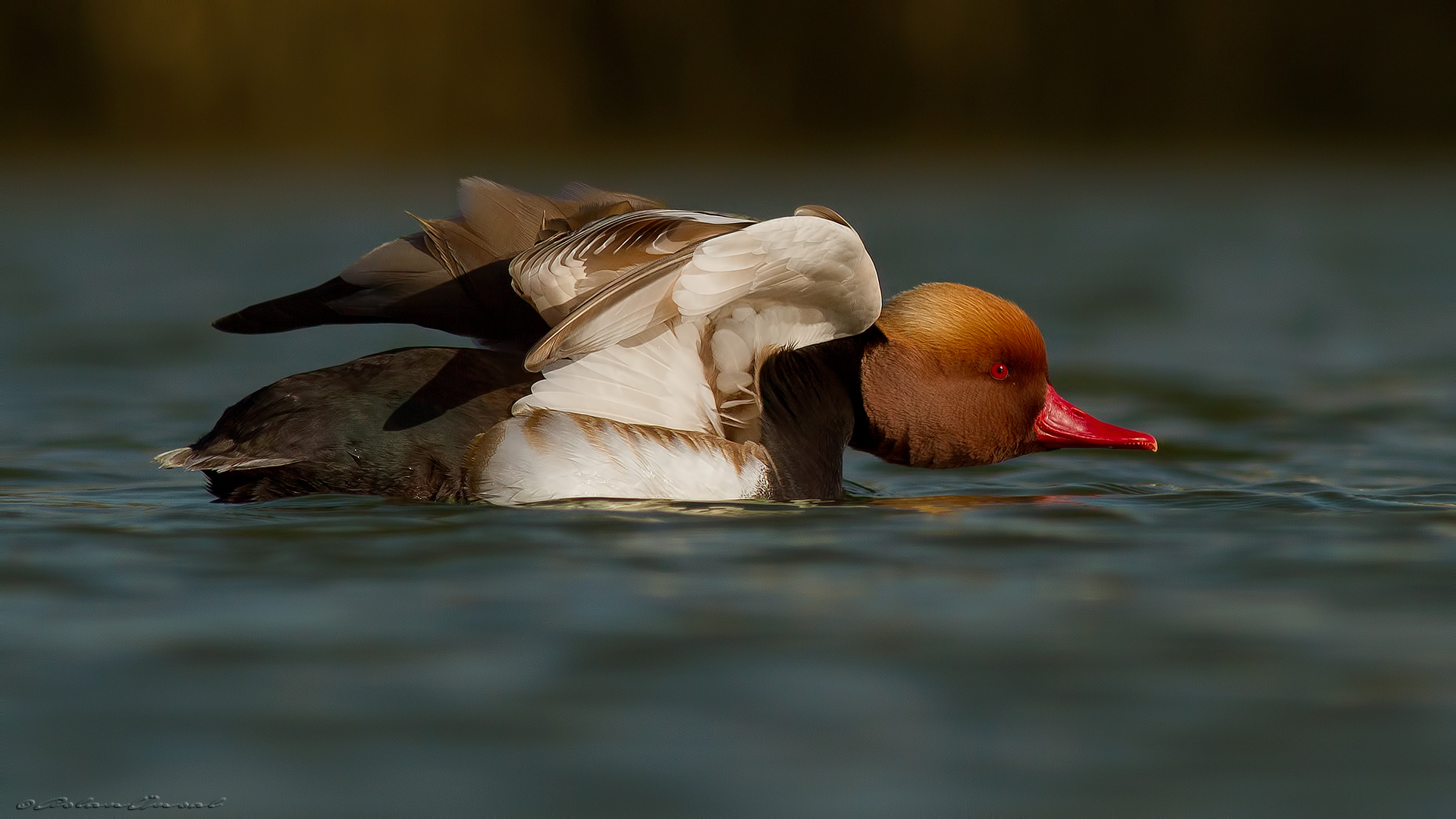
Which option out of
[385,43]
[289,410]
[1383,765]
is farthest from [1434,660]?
[385,43]

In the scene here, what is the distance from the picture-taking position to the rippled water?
2.75 m

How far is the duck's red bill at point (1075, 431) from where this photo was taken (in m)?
5.64

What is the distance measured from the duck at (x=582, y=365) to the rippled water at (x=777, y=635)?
11cm

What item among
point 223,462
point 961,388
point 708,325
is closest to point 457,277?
point 708,325

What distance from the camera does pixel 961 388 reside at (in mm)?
5465

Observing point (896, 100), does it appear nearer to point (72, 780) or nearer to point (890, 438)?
point (890, 438)

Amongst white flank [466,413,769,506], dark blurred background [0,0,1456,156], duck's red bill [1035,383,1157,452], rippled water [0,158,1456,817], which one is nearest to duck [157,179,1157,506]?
white flank [466,413,769,506]

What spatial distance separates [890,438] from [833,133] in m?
17.4

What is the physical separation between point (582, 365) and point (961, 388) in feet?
4.39

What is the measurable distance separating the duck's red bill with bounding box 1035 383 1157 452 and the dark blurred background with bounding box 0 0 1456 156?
629 inches

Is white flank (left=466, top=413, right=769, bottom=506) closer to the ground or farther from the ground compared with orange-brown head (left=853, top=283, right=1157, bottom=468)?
closer to the ground

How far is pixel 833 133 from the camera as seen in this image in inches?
886

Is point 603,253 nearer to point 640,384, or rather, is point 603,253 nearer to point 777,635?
point 640,384

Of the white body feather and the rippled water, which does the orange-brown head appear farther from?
the white body feather
